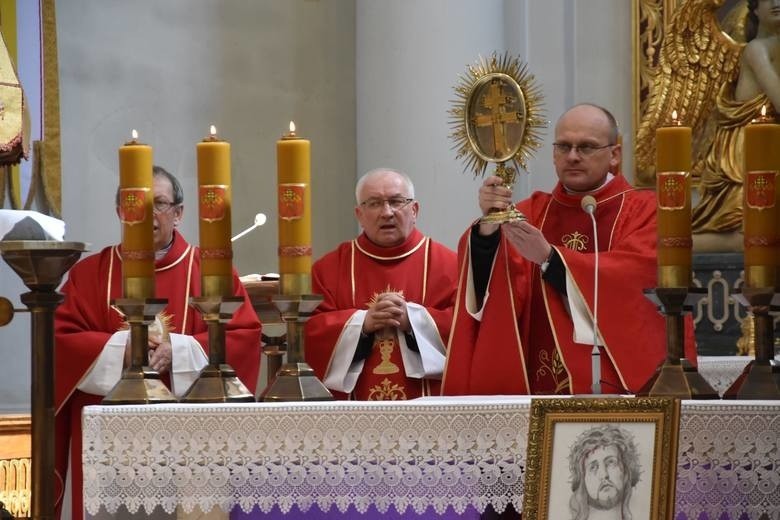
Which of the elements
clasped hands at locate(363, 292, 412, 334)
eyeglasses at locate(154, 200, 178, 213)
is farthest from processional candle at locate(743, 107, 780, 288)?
eyeglasses at locate(154, 200, 178, 213)

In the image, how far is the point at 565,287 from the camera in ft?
15.6

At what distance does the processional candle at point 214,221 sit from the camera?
3.99 m

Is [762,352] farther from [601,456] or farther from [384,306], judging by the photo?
[384,306]

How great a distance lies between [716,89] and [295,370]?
13.7 feet

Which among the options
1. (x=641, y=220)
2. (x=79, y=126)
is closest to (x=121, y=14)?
(x=79, y=126)

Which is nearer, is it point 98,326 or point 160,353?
point 160,353

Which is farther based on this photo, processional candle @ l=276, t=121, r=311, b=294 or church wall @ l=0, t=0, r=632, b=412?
church wall @ l=0, t=0, r=632, b=412

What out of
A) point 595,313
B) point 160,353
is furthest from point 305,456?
point 160,353

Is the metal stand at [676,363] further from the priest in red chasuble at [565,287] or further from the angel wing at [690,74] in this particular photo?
the angel wing at [690,74]

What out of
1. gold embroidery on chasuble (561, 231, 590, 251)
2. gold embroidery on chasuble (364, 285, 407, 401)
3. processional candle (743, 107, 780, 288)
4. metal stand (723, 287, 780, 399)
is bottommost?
gold embroidery on chasuble (364, 285, 407, 401)

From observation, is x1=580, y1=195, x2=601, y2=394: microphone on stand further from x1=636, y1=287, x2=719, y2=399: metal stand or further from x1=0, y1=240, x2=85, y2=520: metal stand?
x1=0, y1=240, x2=85, y2=520: metal stand

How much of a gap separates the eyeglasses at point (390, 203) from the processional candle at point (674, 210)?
2.08 meters

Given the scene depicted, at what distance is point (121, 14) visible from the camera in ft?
26.7

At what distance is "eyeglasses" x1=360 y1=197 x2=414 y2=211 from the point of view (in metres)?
5.91
